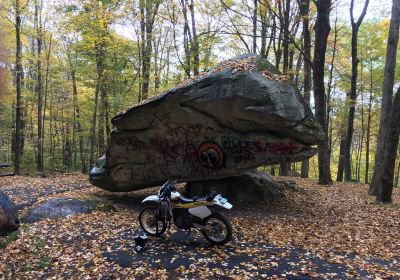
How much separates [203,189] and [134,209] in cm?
225

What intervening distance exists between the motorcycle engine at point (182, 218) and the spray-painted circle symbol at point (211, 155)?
9.76 ft

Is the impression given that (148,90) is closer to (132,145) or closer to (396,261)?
(132,145)

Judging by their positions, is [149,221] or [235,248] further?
[149,221]

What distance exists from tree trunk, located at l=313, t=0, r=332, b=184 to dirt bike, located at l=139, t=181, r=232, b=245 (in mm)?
8174

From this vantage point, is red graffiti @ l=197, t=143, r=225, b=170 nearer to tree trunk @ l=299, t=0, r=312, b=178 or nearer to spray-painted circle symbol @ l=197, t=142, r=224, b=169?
spray-painted circle symbol @ l=197, t=142, r=224, b=169

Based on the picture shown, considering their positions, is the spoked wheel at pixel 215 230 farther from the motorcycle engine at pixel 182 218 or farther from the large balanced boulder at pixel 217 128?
the large balanced boulder at pixel 217 128

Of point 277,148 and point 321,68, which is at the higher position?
point 321,68

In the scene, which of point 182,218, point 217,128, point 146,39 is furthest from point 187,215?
point 146,39

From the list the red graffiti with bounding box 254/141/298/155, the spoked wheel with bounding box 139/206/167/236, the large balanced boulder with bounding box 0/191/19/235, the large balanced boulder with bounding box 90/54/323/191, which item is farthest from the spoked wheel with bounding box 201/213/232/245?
the large balanced boulder with bounding box 0/191/19/235

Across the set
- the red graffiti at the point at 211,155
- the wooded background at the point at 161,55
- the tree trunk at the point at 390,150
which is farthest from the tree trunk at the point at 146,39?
the tree trunk at the point at 390,150

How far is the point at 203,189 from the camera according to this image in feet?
34.8

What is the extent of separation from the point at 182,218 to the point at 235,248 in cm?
122

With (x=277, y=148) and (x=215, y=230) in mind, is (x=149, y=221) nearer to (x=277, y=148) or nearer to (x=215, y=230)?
(x=215, y=230)

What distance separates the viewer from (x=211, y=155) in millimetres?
9617
